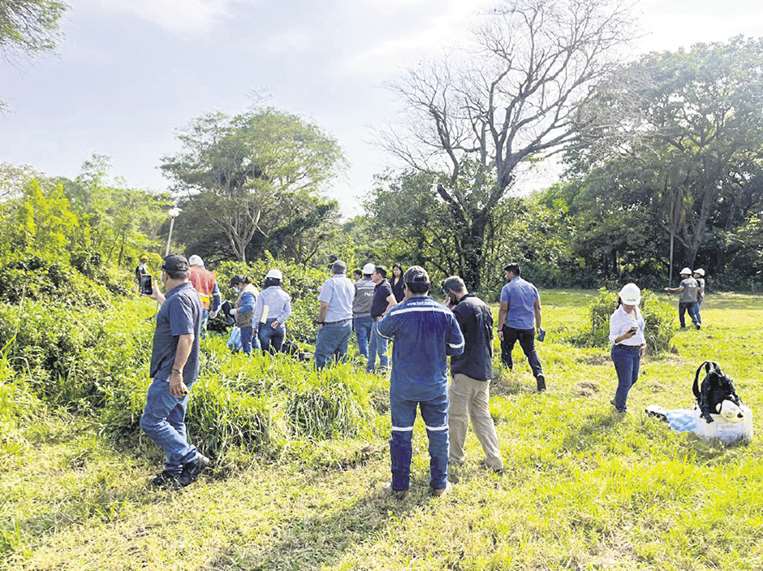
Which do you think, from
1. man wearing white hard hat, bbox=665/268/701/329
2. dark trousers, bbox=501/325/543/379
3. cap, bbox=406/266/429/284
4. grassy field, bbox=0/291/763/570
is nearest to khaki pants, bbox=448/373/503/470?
grassy field, bbox=0/291/763/570

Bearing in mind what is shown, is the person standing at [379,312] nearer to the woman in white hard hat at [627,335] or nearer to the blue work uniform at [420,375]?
the woman in white hard hat at [627,335]

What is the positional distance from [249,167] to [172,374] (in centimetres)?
2780

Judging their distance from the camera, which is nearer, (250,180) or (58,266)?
(58,266)

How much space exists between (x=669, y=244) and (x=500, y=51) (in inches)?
644

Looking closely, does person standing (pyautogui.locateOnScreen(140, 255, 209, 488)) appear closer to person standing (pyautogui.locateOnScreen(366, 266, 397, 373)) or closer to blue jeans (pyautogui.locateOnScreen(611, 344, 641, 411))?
person standing (pyautogui.locateOnScreen(366, 266, 397, 373))

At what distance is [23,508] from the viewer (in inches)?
134

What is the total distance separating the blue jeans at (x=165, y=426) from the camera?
3.72m

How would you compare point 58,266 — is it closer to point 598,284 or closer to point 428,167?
point 428,167

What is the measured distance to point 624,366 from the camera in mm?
5520

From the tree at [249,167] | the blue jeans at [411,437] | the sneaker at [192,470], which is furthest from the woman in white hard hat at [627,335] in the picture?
the tree at [249,167]

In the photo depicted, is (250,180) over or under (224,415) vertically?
over

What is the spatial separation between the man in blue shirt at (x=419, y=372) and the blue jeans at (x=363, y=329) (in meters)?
3.93

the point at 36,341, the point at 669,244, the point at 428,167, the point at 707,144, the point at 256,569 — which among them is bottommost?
the point at 256,569

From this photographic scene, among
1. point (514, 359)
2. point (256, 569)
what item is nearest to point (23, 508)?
point (256, 569)
